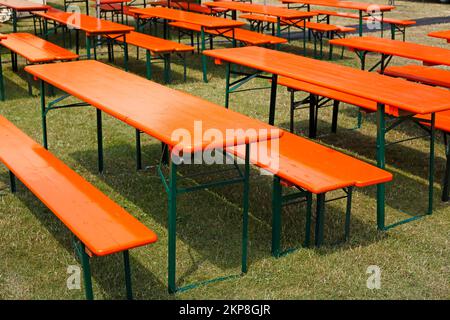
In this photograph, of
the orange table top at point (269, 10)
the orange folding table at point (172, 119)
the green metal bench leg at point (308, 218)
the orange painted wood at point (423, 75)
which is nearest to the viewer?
the orange folding table at point (172, 119)

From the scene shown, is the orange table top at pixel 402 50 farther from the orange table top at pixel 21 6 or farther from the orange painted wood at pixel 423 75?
the orange table top at pixel 21 6

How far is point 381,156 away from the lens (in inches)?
208

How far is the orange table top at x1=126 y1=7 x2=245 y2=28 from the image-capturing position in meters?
10.2

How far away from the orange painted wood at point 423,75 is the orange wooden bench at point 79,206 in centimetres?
432

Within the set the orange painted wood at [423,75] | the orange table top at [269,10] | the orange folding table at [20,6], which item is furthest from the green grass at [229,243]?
the orange table top at [269,10]

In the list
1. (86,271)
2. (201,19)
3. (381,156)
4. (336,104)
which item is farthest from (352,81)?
(201,19)

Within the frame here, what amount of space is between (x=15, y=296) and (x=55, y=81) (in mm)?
2161

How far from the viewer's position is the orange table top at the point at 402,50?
7.34 metres

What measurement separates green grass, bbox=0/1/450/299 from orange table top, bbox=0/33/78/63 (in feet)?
5.96

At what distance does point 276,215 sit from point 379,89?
1507 millimetres

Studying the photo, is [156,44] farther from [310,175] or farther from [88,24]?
[310,175]

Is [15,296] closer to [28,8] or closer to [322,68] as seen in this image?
[322,68]

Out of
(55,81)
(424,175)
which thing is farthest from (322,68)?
(55,81)
